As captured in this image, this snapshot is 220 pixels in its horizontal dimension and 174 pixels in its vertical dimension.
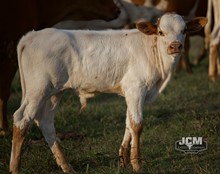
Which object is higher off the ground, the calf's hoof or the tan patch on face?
the tan patch on face

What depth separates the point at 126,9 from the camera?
12.3m

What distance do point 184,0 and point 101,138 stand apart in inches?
221

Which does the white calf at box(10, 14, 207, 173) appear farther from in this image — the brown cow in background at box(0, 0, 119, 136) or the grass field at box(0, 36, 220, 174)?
the brown cow in background at box(0, 0, 119, 136)

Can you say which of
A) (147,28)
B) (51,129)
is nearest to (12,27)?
(51,129)

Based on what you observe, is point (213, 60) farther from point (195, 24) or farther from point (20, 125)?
point (20, 125)

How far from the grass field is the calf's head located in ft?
3.42

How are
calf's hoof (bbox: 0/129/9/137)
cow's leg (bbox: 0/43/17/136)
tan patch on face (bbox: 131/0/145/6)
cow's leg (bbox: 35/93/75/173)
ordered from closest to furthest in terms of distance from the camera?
1. cow's leg (bbox: 35/93/75/173)
2. calf's hoof (bbox: 0/129/9/137)
3. cow's leg (bbox: 0/43/17/136)
4. tan patch on face (bbox: 131/0/145/6)

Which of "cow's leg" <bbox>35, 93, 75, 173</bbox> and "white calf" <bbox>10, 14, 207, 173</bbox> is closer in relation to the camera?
"white calf" <bbox>10, 14, 207, 173</bbox>

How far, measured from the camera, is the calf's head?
5898mm

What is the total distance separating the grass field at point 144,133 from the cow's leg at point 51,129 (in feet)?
0.38

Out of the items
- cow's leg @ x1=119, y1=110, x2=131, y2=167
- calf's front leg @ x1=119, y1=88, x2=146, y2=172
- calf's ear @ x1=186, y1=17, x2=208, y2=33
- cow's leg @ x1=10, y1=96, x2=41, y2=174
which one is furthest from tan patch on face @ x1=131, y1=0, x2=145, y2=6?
cow's leg @ x1=10, y1=96, x2=41, y2=174

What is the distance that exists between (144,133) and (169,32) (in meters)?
1.91

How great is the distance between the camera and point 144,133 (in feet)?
24.9

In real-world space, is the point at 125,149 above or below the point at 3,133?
above
